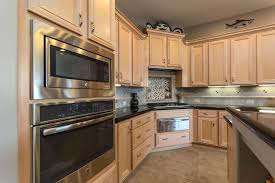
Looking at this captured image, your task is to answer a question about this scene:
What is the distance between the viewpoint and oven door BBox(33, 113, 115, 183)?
0.98 meters

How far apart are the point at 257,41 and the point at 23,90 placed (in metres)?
4.15

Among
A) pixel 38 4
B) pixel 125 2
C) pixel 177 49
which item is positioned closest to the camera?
pixel 38 4

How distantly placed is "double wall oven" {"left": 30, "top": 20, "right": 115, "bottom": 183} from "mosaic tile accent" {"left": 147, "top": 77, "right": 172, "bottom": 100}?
9.34ft

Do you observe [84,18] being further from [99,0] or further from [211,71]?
[211,71]

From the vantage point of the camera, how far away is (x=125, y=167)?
231 cm

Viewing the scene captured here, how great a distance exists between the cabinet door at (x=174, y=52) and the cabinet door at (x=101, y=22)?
102 inches

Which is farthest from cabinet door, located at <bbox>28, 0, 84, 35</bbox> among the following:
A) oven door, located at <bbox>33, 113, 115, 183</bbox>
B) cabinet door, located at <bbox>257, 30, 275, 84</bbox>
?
cabinet door, located at <bbox>257, 30, 275, 84</bbox>

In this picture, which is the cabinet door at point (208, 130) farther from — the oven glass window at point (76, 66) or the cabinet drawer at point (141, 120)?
the oven glass window at point (76, 66)

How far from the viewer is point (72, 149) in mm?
1230

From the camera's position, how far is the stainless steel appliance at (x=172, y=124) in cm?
373

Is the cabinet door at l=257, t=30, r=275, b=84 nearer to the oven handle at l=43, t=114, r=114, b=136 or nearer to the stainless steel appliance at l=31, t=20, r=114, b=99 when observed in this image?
the stainless steel appliance at l=31, t=20, r=114, b=99

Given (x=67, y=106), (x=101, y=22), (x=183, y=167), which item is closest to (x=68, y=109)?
(x=67, y=106)

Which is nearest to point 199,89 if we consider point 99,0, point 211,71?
point 211,71

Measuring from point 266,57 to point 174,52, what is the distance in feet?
5.99
